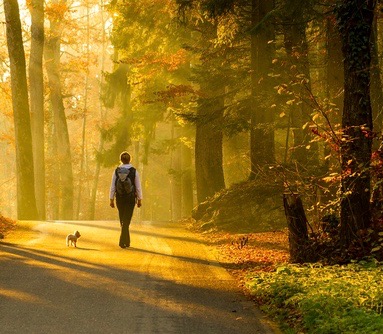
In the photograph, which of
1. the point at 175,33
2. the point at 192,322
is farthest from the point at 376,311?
the point at 175,33

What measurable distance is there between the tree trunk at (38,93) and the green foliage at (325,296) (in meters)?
23.9

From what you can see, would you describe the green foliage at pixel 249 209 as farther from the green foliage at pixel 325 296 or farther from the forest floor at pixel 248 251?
the green foliage at pixel 325 296

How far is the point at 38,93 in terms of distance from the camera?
3631 cm

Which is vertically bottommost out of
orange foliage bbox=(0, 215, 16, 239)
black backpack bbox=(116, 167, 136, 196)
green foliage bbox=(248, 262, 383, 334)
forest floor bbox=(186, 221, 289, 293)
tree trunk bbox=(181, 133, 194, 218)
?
green foliage bbox=(248, 262, 383, 334)

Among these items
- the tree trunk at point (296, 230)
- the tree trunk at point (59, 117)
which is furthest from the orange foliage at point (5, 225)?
the tree trunk at point (59, 117)

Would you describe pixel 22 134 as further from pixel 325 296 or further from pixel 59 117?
pixel 325 296

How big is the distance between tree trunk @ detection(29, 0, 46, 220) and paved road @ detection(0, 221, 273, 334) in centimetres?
1982

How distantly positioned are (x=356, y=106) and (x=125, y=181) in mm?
5333

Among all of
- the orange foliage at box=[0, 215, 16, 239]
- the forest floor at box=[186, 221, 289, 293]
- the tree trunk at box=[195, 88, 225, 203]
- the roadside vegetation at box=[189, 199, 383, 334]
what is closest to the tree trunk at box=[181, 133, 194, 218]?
the tree trunk at box=[195, 88, 225, 203]

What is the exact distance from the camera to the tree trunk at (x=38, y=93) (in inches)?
1339

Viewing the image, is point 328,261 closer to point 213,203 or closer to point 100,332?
point 100,332

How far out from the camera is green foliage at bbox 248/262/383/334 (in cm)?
743

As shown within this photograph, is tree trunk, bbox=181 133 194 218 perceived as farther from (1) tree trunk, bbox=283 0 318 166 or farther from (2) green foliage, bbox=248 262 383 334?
(2) green foliage, bbox=248 262 383 334

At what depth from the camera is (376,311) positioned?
808 centimetres
